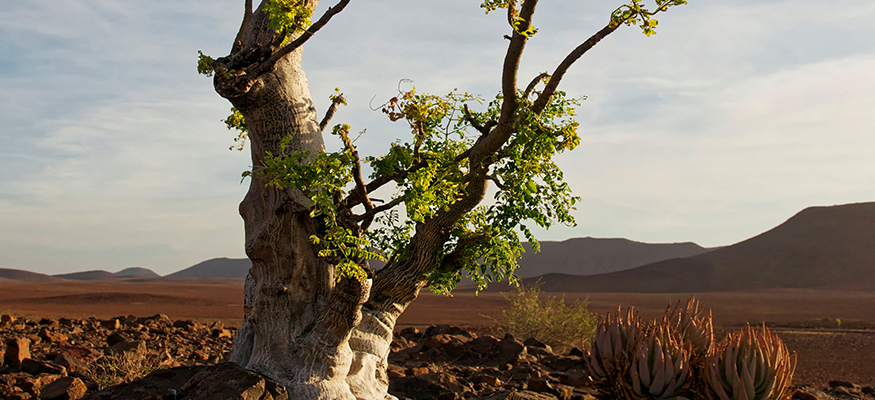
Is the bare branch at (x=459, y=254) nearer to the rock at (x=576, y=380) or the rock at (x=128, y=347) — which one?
the rock at (x=576, y=380)

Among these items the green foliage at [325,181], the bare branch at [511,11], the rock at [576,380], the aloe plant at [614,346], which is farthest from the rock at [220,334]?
the bare branch at [511,11]

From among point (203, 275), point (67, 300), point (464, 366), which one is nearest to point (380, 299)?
point (464, 366)

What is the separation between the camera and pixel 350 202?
6.09 m

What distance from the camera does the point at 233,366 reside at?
5863 millimetres

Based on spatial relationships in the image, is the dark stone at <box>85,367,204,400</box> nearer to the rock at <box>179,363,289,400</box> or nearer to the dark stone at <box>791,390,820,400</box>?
the rock at <box>179,363,289,400</box>

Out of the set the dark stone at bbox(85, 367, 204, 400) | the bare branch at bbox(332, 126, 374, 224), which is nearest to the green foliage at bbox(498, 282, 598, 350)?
the dark stone at bbox(85, 367, 204, 400)

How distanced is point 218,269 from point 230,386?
172 metres

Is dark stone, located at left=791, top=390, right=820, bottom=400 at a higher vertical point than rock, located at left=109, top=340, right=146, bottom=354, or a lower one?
lower

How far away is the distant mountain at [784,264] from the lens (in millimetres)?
63781

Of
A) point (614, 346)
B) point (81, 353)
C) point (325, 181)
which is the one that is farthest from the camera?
point (81, 353)

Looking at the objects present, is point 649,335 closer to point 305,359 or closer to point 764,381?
point 764,381

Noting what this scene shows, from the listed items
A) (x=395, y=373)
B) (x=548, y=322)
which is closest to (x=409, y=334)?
(x=548, y=322)

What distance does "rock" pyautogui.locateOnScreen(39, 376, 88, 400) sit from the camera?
6.42 m

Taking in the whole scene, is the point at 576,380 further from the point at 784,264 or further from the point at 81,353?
the point at 784,264
